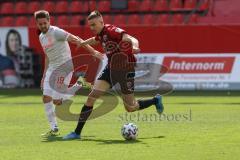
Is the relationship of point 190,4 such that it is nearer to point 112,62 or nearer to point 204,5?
point 204,5

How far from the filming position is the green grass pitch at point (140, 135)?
33.9ft

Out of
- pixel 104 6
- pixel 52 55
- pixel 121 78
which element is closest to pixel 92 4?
pixel 104 6

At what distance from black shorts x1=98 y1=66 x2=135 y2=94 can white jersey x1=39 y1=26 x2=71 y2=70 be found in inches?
43.1

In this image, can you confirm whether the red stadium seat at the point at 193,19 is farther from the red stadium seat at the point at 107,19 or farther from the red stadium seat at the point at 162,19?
the red stadium seat at the point at 107,19

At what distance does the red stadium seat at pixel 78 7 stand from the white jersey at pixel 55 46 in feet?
60.3

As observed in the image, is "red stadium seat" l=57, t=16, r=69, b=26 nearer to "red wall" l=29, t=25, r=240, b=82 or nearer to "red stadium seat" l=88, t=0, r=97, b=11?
"red stadium seat" l=88, t=0, r=97, b=11

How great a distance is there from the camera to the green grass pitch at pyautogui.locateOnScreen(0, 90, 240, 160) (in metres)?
10.3

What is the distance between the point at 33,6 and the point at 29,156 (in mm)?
22892

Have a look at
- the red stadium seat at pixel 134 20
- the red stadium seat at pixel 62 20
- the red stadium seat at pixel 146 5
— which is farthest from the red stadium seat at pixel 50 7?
the red stadium seat at pixel 146 5

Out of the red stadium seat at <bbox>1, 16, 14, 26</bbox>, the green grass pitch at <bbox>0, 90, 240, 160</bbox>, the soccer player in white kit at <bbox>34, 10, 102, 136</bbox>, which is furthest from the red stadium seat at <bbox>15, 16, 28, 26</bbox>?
the soccer player in white kit at <bbox>34, 10, 102, 136</bbox>

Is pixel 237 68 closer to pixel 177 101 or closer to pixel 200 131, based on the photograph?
pixel 177 101

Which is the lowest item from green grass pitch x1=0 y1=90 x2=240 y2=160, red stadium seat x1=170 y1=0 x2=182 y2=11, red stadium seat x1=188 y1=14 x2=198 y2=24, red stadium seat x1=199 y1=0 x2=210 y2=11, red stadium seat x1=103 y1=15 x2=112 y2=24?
red stadium seat x1=103 y1=15 x2=112 y2=24

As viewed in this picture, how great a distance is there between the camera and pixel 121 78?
12.7 metres

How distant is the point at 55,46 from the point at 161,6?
705 inches
